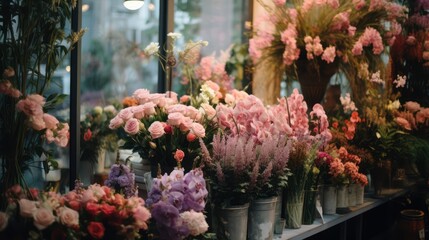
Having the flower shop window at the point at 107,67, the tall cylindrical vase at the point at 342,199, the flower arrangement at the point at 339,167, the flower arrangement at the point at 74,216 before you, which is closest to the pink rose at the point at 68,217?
the flower arrangement at the point at 74,216

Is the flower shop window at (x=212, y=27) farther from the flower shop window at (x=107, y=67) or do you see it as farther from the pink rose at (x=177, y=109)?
the pink rose at (x=177, y=109)

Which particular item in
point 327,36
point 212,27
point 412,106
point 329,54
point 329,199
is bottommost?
point 329,199

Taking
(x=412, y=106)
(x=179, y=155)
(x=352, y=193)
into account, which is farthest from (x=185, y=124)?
(x=412, y=106)

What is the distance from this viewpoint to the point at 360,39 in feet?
12.5

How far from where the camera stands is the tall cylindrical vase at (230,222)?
98.1 inches

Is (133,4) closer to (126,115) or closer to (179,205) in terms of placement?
(126,115)

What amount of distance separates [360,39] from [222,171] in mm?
1743

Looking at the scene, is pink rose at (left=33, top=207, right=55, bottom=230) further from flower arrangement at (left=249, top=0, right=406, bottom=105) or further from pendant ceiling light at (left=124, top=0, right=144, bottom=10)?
flower arrangement at (left=249, top=0, right=406, bottom=105)

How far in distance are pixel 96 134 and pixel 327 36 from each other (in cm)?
162

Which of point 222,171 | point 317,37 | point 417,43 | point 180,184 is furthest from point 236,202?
point 417,43

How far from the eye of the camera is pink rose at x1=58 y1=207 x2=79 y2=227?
188 centimetres

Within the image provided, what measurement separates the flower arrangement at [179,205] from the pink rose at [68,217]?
1.14 ft

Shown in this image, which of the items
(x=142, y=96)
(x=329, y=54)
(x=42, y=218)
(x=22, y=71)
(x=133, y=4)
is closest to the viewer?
(x=42, y=218)

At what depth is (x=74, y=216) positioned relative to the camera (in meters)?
1.89
